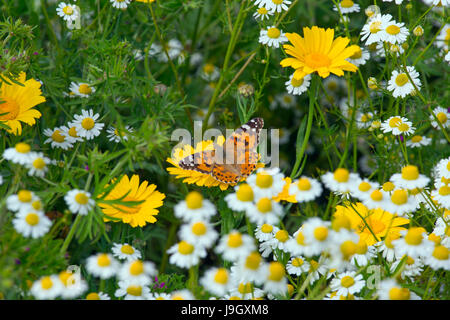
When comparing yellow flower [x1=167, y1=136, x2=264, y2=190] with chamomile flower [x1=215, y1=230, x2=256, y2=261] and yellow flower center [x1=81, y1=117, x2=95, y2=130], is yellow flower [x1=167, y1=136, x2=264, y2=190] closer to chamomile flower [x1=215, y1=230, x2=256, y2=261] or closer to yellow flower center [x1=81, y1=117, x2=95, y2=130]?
yellow flower center [x1=81, y1=117, x2=95, y2=130]

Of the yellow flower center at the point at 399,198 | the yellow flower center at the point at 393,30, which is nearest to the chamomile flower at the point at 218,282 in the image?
the yellow flower center at the point at 399,198

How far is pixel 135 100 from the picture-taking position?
78.1 inches

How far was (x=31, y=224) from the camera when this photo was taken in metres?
1.29

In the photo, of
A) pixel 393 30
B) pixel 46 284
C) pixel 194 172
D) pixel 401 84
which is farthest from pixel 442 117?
pixel 46 284

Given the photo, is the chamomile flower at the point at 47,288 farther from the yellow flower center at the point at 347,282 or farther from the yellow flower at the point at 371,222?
the yellow flower at the point at 371,222

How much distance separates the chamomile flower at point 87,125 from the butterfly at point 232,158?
1.04 feet

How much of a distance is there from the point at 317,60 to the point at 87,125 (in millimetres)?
769

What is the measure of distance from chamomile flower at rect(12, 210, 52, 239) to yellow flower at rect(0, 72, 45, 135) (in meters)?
0.53

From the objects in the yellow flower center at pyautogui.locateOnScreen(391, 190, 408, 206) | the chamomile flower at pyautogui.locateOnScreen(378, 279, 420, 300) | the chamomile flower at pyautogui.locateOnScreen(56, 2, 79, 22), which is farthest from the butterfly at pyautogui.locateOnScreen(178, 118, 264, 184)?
the chamomile flower at pyautogui.locateOnScreen(56, 2, 79, 22)

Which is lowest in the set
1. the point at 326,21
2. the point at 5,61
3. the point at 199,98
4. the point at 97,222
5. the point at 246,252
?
the point at 246,252

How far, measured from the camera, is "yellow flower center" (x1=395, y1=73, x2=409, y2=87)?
6.10 feet
